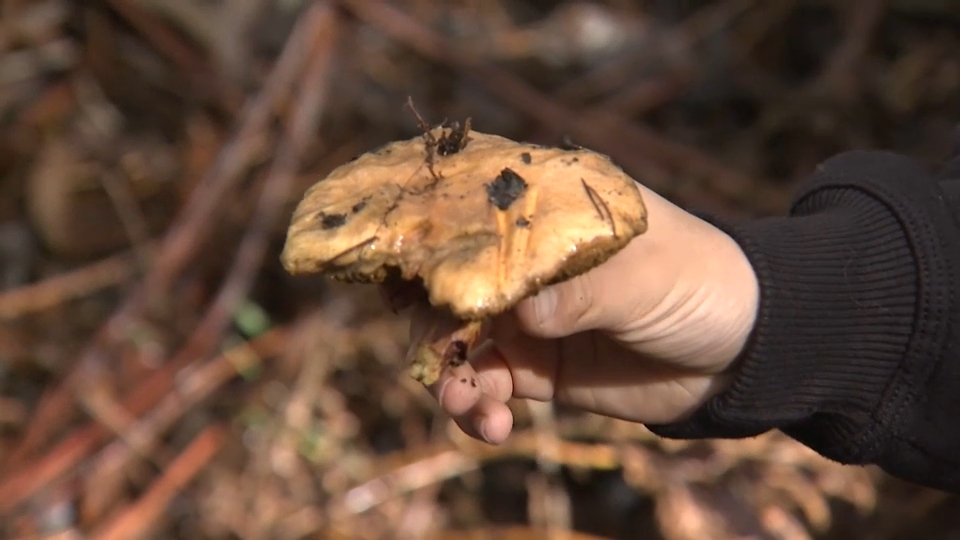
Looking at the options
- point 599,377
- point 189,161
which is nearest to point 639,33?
point 189,161

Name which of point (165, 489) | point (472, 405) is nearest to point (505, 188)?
point (472, 405)

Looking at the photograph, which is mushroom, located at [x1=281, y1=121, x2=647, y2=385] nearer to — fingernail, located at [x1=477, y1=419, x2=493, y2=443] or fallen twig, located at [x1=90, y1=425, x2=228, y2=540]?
fingernail, located at [x1=477, y1=419, x2=493, y2=443]

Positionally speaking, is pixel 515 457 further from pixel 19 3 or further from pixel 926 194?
pixel 19 3

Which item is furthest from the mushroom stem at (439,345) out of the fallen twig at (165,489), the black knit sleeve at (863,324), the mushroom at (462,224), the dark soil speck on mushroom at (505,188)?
the fallen twig at (165,489)

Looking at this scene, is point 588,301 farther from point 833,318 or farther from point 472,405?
point 833,318

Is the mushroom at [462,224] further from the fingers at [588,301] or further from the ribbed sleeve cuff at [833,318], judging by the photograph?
the ribbed sleeve cuff at [833,318]
